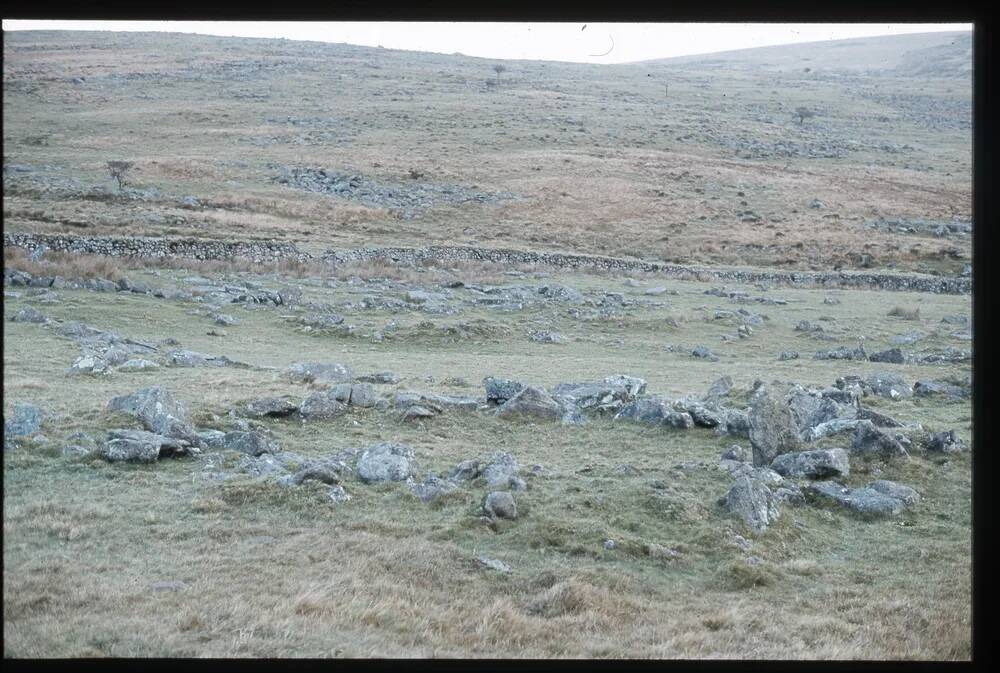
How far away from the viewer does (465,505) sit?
32.1 ft

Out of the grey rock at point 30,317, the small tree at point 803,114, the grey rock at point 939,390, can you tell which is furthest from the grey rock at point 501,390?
the small tree at point 803,114

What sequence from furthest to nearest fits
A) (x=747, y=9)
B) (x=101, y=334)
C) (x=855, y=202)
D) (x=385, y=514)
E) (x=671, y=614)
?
(x=855, y=202), (x=101, y=334), (x=385, y=514), (x=671, y=614), (x=747, y=9)

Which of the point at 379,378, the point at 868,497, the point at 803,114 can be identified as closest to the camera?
the point at 868,497

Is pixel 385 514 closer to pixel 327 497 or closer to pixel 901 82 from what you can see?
pixel 327 497

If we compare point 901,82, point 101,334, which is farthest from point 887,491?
point 901,82

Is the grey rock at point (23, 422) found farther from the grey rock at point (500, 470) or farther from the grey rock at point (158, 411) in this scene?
the grey rock at point (500, 470)

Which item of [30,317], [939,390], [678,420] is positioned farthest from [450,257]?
[678,420]

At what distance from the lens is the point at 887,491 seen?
420 inches

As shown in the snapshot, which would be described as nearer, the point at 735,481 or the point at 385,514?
the point at 385,514

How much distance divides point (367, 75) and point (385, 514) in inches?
4498

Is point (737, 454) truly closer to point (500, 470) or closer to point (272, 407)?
point (500, 470)

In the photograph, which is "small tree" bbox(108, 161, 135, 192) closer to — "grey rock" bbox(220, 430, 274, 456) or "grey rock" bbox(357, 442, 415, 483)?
"grey rock" bbox(220, 430, 274, 456)

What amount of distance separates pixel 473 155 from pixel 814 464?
66.8 meters

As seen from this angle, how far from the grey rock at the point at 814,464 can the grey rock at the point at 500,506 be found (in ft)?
13.5
